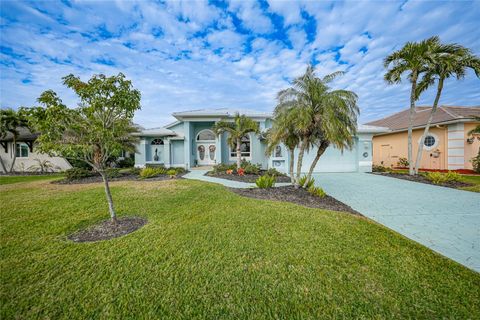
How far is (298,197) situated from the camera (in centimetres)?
700

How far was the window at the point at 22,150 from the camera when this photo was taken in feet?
56.5

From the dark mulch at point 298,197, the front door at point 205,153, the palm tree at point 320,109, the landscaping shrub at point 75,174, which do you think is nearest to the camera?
the dark mulch at point 298,197

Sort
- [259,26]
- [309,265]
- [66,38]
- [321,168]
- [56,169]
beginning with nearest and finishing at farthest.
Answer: [309,265], [66,38], [259,26], [321,168], [56,169]

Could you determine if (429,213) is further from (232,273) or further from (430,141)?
(430,141)

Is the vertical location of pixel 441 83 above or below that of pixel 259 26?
below

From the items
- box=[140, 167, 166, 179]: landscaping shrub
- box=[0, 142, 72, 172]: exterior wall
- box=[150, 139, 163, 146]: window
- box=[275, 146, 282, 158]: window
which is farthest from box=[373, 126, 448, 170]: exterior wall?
box=[0, 142, 72, 172]: exterior wall

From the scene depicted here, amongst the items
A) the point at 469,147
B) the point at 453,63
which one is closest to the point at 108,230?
the point at 453,63

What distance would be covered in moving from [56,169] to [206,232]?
68.4 ft

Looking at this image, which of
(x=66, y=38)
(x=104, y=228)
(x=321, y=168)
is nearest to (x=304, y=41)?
(x=321, y=168)

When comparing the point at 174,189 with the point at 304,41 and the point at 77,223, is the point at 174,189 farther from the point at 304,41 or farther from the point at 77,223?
the point at 304,41

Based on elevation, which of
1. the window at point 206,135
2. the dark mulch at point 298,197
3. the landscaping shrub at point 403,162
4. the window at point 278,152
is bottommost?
the dark mulch at point 298,197

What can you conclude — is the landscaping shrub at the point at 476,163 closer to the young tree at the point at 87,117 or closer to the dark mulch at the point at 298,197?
the dark mulch at the point at 298,197

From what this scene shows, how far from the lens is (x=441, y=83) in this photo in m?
10.7

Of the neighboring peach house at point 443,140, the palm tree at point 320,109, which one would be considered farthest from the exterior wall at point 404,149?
the palm tree at point 320,109
